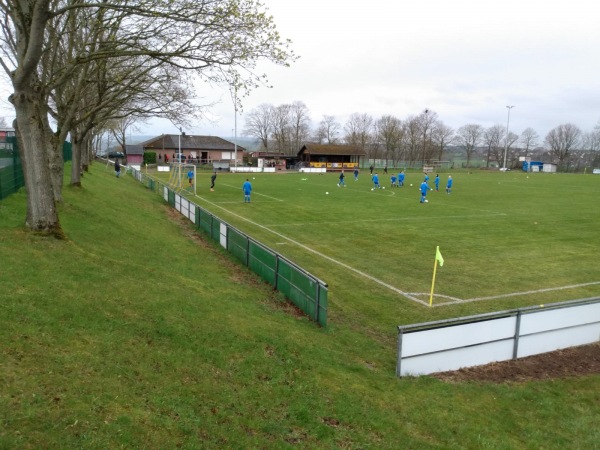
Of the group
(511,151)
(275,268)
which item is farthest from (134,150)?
(511,151)

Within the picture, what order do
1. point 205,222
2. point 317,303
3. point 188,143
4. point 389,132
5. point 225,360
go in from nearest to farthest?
point 225,360
point 317,303
point 205,222
point 188,143
point 389,132

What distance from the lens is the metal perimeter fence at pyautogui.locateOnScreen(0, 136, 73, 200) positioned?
44.1ft

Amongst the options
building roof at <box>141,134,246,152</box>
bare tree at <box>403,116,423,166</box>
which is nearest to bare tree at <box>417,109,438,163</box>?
bare tree at <box>403,116,423,166</box>

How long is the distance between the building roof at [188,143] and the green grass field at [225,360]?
77.6 metres

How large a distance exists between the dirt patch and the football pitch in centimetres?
245

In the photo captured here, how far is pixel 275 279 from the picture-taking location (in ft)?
39.4

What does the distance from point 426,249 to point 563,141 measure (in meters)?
129

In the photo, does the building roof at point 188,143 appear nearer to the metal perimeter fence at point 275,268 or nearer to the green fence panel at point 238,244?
the metal perimeter fence at point 275,268

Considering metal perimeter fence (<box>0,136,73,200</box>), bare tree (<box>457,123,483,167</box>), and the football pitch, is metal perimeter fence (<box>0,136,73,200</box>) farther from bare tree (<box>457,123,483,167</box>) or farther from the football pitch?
bare tree (<box>457,123,483,167</box>)

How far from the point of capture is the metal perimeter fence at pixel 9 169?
13.4m

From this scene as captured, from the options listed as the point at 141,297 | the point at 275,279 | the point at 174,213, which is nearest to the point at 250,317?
the point at 141,297

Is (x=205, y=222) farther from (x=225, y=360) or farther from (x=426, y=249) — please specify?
(x=225, y=360)

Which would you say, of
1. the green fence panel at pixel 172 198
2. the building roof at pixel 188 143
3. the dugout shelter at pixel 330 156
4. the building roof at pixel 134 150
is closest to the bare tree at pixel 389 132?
the dugout shelter at pixel 330 156

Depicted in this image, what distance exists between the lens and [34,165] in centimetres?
1006
